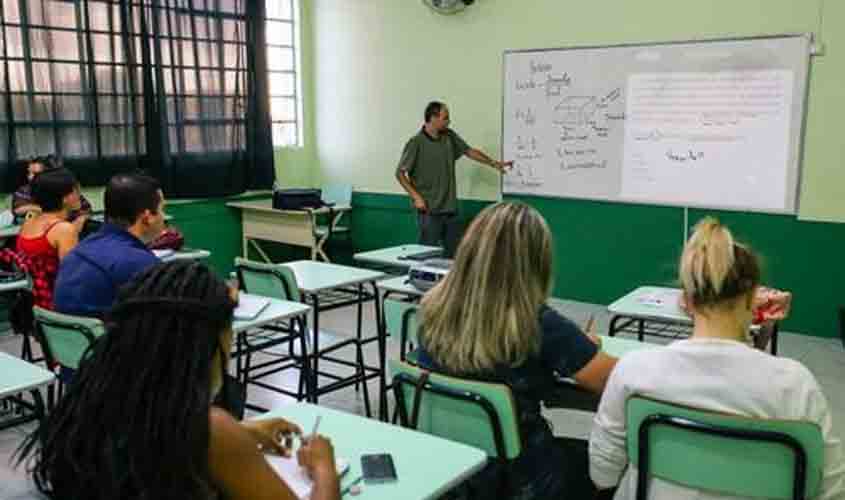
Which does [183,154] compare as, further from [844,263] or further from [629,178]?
[844,263]

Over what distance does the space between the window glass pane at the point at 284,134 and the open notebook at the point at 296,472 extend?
230 inches

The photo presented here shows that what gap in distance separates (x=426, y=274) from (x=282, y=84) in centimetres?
430

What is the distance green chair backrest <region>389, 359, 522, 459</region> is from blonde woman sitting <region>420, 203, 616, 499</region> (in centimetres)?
6

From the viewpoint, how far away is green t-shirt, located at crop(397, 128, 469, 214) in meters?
5.85

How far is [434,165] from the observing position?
19.2 ft

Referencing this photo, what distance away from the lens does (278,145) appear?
283 inches


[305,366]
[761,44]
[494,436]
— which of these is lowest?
[305,366]

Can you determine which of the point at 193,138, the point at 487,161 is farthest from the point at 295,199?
the point at 487,161

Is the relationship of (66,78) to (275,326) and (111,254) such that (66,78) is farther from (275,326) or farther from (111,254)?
(111,254)

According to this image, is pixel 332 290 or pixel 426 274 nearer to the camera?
pixel 426 274

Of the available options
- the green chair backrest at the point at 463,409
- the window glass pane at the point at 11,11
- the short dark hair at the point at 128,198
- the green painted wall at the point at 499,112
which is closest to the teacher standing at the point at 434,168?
the green painted wall at the point at 499,112

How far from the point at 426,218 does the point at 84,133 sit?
8.72ft

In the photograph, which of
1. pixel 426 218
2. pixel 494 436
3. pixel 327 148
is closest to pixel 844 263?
pixel 426 218

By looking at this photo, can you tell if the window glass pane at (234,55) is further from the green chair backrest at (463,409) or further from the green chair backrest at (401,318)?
the green chair backrest at (463,409)
